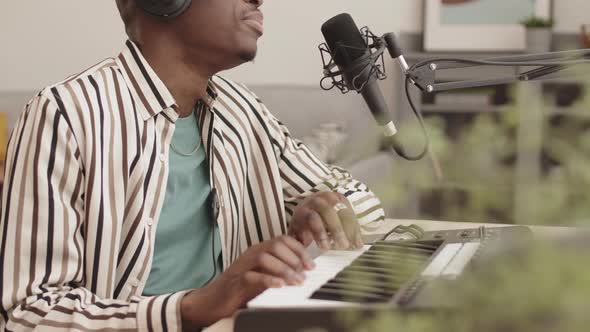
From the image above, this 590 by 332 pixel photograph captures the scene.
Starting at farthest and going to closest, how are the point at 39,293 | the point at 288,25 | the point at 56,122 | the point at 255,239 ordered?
the point at 288,25, the point at 255,239, the point at 56,122, the point at 39,293

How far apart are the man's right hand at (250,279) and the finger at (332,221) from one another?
16 centimetres

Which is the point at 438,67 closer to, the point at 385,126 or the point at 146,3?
the point at 385,126

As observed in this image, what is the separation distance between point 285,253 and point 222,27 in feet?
1.80

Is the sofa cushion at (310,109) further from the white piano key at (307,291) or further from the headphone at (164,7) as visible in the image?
the white piano key at (307,291)

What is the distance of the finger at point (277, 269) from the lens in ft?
2.53

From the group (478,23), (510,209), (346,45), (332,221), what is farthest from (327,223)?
(478,23)

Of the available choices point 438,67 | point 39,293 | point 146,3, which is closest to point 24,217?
point 39,293

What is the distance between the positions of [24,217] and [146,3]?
0.42m

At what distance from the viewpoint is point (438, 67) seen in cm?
92

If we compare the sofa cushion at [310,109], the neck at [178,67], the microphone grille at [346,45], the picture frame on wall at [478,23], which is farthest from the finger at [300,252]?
the picture frame on wall at [478,23]

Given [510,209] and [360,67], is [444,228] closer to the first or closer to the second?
[360,67]

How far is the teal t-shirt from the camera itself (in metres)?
1.17

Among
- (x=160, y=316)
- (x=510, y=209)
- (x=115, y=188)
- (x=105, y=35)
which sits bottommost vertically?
(x=160, y=316)

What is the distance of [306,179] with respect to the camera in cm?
138
